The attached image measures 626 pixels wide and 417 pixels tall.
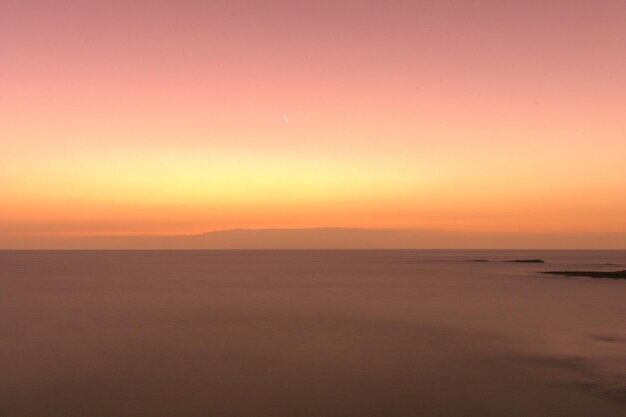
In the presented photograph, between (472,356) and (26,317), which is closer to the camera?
(472,356)

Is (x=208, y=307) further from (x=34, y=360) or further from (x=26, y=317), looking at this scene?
(x=34, y=360)

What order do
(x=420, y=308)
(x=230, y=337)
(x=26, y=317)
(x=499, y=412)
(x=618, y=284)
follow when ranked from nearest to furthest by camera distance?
1. (x=499, y=412)
2. (x=230, y=337)
3. (x=26, y=317)
4. (x=420, y=308)
5. (x=618, y=284)

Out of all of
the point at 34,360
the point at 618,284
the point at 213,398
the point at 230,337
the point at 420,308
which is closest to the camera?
the point at 213,398

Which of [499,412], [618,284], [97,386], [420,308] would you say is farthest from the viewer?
[618,284]

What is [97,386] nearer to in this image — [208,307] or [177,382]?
[177,382]

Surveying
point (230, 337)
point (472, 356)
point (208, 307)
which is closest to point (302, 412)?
point (472, 356)

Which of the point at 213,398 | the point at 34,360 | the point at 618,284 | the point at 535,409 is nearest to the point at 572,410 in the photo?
the point at 535,409
